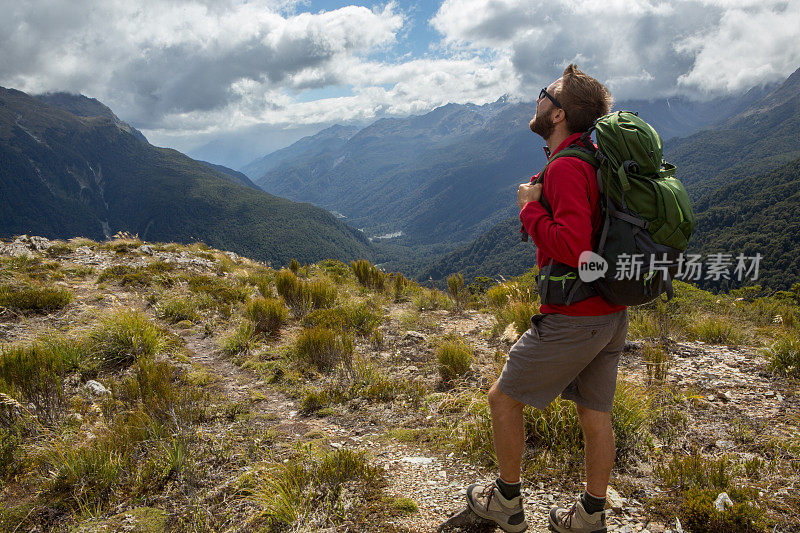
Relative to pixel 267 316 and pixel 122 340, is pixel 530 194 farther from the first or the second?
pixel 267 316

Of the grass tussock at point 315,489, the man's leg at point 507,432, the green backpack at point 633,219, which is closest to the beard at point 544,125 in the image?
the green backpack at point 633,219

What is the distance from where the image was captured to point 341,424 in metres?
3.98

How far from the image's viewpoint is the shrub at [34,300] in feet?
22.5

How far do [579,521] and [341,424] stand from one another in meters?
2.48

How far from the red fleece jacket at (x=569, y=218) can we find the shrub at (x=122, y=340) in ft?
17.7

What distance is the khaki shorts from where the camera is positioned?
1971 mm

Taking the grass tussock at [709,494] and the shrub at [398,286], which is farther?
the shrub at [398,286]

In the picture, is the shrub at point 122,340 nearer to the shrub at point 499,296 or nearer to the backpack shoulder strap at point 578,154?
the backpack shoulder strap at point 578,154

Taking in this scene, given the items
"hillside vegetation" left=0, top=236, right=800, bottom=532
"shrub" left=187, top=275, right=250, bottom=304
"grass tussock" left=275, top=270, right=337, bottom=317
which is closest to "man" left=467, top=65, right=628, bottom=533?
"hillside vegetation" left=0, top=236, right=800, bottom=532

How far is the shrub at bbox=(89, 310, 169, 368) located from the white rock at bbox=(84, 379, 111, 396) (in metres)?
0.64

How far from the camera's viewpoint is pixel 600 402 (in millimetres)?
2121

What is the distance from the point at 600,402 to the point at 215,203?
216301 mm

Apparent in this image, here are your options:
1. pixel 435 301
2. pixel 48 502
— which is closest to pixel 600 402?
pixel 48 502

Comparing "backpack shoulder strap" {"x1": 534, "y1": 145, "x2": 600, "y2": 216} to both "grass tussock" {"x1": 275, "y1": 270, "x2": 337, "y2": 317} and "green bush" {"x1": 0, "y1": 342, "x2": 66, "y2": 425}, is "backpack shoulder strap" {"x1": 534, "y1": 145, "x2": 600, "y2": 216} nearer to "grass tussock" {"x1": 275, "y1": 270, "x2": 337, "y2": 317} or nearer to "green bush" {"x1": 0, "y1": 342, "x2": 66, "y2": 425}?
"green bush" {"x1": 0, "y1": 342, "x2": 66, "y2": 425}
